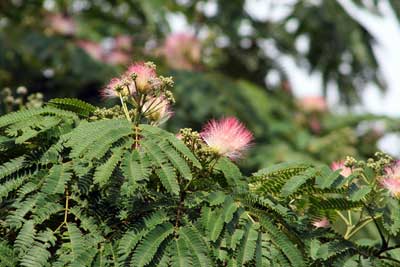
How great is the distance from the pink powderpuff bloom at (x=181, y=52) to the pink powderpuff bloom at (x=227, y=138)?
498 cm

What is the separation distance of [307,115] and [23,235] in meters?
6.05

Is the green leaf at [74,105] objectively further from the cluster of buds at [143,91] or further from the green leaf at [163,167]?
the green leaf at [163,167]

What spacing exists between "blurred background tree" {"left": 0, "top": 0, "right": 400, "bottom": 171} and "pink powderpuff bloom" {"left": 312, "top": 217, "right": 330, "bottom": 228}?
137 inches

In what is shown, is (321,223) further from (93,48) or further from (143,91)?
(93,48)

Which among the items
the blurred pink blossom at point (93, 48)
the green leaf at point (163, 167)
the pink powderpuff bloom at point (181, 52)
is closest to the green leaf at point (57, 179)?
the green leaf at point (163, 167)

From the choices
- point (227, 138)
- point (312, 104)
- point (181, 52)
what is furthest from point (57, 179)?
point (312, 104)

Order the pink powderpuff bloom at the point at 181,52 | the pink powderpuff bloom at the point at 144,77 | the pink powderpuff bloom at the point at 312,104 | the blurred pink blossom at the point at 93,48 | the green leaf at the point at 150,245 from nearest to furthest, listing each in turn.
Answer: the green leaf at the point at 150,245
the pink powderpuff bloom at the point at 144,77
the blurred pink blossom at the point at 93,48
the pink powderpuff bloom at the point at 181,52
the pink powderpuff bloom at the point at 312,104

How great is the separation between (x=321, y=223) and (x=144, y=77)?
2.33 feet

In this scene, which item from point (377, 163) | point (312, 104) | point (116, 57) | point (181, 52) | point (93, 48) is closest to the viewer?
point (377, 163)

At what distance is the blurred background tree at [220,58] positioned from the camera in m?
6.98

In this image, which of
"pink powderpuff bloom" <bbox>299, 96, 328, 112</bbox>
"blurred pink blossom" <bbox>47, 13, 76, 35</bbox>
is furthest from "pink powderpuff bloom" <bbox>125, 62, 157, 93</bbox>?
"pink powderpuff bloom" <bbox>299, 96, 328, 112</bbox>

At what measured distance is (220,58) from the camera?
8.75m

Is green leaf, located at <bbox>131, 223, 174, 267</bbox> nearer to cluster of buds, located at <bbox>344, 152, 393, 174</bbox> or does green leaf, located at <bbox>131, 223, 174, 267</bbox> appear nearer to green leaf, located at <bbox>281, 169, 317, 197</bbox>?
green leaf, located at <bbox>281, 169, 317, 197</bbox>

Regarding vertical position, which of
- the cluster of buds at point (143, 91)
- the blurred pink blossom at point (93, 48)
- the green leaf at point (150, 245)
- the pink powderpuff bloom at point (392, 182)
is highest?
the blurred pink blossom at point (93, 48)
